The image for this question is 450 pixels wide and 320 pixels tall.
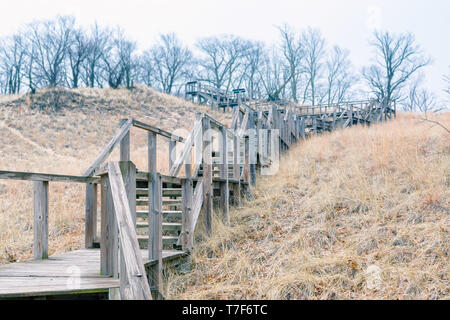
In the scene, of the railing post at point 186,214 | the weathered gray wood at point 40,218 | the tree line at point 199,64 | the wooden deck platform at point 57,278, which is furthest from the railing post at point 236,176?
the tree line at point 199,64

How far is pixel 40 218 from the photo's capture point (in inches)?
207

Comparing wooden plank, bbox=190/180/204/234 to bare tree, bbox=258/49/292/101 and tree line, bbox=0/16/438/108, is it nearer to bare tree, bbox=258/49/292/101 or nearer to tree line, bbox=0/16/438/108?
tree line, bbox=0/16/438/108

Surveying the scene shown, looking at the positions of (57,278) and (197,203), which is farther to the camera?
(197,203)

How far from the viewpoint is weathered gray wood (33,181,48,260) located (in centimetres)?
523

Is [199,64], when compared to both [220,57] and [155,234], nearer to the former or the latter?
[220,57]

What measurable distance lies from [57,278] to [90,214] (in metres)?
1.81

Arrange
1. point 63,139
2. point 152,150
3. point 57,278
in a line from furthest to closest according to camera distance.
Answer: point 63,139 → point 152,150 → point 57,278

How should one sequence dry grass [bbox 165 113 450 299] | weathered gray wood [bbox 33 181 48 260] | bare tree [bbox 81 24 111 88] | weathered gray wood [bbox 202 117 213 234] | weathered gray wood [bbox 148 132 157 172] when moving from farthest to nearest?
bare tree [bbox 81 24 111 88] → weathered gray wood [bbox 202 117 213 234] → weathered gray wood [bbox 148 132 157 172] → weathered gray wood [bbox 33 181 48 260] → dry grass [bbox 165 113 450 299]

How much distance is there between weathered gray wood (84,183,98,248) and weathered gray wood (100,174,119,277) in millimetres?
1810

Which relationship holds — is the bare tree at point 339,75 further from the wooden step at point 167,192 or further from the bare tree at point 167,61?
the wooden step at point 167,192

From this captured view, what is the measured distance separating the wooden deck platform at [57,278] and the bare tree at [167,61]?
40.8 metres

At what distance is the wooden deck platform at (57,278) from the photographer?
3781mm

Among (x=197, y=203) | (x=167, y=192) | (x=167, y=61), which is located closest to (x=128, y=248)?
(x=197, y=203)

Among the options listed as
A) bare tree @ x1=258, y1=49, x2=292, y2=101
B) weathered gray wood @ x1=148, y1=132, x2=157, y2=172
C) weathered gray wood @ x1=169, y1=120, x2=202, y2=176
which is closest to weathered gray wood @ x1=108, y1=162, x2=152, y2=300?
weathered gray wood @ x1=169, y1=120, x2=202, y2=176
